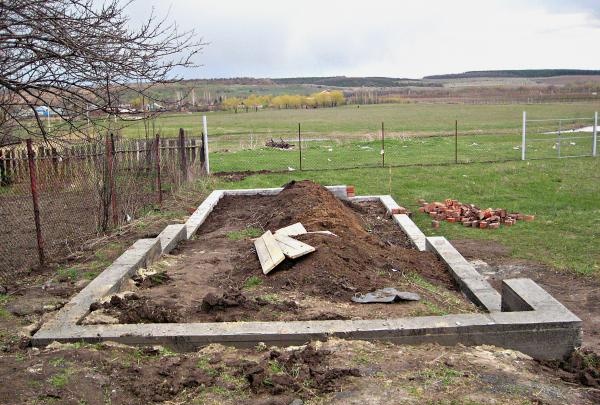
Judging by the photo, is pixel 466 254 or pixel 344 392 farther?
pixel 466 254

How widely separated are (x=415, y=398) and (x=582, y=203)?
10582mm

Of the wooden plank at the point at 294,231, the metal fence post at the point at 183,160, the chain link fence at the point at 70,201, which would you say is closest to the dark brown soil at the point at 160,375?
the wooden plank at the point at 294,231

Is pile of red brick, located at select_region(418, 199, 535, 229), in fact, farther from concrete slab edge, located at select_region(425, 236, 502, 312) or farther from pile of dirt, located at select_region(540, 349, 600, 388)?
pile of dirt, located at select_region(540, 349, 600, 388)

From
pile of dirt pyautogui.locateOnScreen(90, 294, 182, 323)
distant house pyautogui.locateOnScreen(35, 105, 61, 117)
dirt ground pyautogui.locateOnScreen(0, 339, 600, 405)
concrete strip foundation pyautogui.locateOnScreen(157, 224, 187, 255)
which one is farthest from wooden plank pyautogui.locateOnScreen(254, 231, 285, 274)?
distant house pyautogui.locateOnScreen(35, 105, 61, 117)

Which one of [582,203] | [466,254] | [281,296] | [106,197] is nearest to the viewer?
[281,296]

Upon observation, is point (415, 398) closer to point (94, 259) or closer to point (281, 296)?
point (281, 296)

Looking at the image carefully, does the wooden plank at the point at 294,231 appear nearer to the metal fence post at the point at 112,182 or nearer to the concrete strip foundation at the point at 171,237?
the concrete strip foundation at the point at 171,237

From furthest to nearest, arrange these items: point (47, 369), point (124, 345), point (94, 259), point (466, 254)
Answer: point (466, 254) < point (94, 259) < point (124, 345) < point (47, 369)

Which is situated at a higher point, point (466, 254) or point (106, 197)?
point (106, 197)

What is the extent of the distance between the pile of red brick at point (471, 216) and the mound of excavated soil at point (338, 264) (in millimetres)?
2542

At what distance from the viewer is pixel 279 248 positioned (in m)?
7.48

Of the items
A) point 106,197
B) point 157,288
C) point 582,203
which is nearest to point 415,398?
point 157,288

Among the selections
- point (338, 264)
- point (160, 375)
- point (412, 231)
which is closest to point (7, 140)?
point (338, 264)

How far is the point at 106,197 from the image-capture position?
35.1 ft
